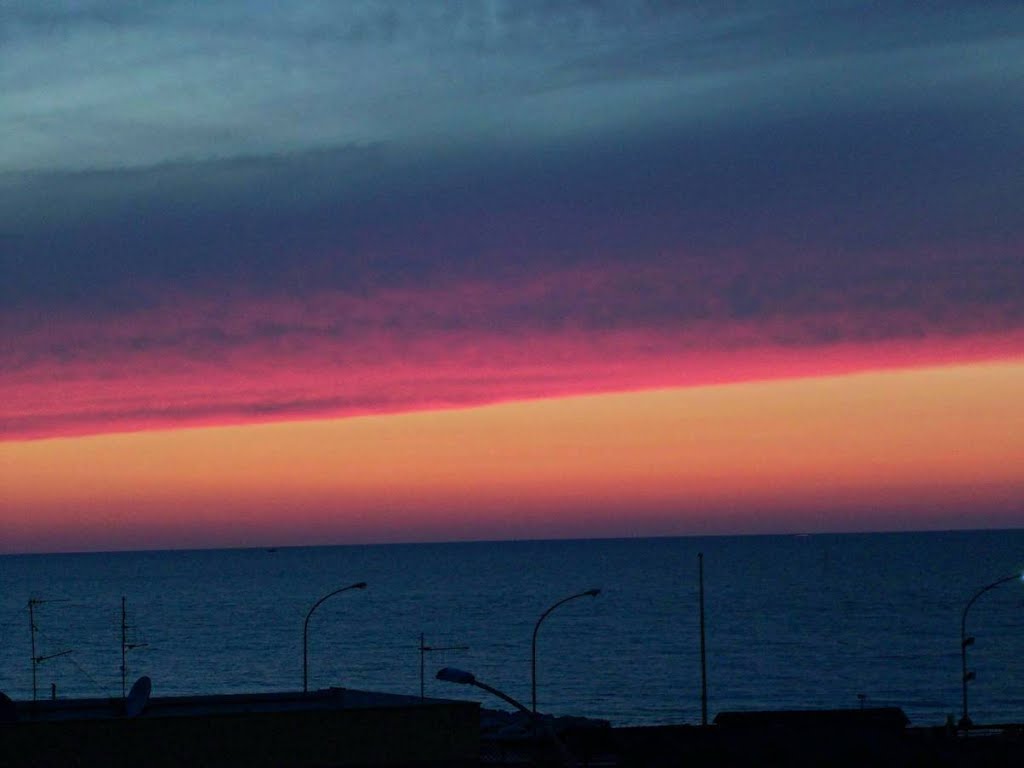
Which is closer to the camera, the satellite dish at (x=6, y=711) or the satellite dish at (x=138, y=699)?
the satellite dish at (x=6, y=711)

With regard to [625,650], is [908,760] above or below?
below

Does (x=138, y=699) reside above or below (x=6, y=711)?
above

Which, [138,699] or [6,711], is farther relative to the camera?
[138,699]

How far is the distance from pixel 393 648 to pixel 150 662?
29.6 metres

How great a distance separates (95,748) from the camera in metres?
31.9

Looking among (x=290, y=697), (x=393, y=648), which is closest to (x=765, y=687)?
(x=393, y=648)

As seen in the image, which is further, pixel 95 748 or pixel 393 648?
pixel 393 648

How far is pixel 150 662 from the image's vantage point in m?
173

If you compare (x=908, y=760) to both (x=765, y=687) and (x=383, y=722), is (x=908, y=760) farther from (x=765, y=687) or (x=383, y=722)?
(x=765, y=687)

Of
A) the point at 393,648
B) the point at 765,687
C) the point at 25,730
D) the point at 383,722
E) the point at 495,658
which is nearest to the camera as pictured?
the point at 25,730

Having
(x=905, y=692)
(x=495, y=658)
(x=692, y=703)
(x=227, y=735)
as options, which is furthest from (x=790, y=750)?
(x=495, y=658)

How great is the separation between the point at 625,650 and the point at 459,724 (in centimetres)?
14286

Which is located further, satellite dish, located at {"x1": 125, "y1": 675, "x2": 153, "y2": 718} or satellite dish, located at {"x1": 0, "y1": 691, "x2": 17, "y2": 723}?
satellite dish, located at {"x1": 125, "y1": 675, "x2": 153, "y2": 718}

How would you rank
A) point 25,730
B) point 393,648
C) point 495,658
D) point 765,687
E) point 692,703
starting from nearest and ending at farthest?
point 25,730
point 692,703
point 765,687
point 495,658
point 393,648
